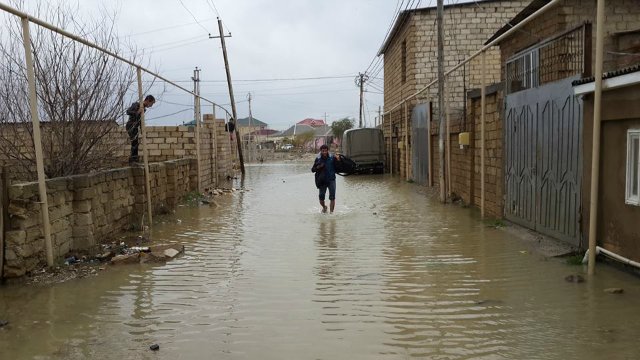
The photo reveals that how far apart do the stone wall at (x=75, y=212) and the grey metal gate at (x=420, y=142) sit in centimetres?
944

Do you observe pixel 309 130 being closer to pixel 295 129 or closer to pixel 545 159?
pixel 295 129

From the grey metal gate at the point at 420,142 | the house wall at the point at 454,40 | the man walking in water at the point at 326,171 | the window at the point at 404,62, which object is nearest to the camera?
the man walking in water at the point at 326,171

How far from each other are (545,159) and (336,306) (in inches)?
176

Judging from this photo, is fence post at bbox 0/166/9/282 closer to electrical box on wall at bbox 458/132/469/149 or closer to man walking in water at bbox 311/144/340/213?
man walking in water at bbox 311/144/340/213

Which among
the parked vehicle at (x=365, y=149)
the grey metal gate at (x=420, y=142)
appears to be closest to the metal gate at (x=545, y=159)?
the grey metal gate at (x=420, y=142)

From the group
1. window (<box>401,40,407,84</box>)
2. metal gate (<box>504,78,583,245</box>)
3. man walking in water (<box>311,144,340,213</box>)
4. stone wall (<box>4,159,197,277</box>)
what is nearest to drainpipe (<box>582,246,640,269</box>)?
metal gate (<box>504,78,583,245</box>)

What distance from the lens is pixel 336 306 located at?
507 centimetres

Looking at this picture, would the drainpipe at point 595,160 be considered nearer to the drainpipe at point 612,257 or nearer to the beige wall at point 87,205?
the drainpipe at point 612,257

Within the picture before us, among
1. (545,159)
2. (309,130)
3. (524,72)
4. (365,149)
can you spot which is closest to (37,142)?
(545,159)

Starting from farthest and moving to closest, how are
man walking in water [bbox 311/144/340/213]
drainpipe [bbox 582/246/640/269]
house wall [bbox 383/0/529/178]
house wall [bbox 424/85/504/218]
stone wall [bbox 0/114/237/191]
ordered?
1. house wall [bbox 383/0/529/178]
2. man walking in water [bbox 311/144/340/213]
3. house wall [bbox 424/85/504/218]
4. stone wall [bbox 0/114/237/191]
5. drainpipe [bbox 582/246/640/269]

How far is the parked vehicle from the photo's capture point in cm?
2684

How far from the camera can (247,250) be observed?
25.9 feet

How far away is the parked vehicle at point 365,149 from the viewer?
1057 inches

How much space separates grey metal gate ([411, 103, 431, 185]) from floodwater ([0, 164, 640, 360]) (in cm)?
924
